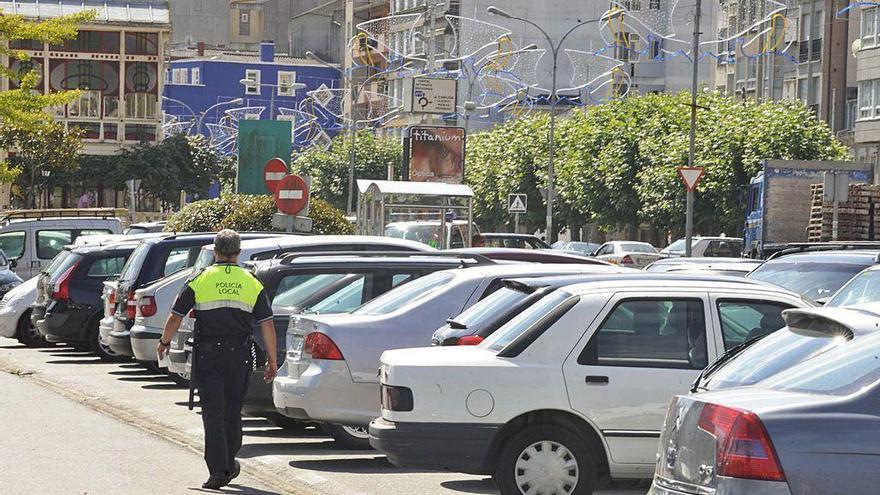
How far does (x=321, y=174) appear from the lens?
98.1 meters

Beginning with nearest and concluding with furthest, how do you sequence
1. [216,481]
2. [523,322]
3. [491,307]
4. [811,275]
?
[523,322] → [216,481] → [491,307] → [811,275]

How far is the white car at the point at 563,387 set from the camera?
32.4ft

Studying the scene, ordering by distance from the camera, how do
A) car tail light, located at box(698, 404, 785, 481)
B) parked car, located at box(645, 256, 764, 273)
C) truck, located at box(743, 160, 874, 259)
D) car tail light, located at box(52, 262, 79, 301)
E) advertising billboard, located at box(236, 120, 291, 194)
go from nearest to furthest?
car tail light, located at box(698, 404, 785, 481) < parked car, located at box(645, 256, 764, 273) < car tail light, located at box(52, 262, 79, 301) < advertising billboard, located at box(236, 120, 291, 194) < truck, located at box(743, 160, 874, 259)

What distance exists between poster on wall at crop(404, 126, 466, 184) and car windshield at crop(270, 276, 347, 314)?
3381 cm

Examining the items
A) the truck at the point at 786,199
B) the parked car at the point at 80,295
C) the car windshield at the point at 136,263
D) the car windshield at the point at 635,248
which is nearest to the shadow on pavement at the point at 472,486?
the car windshield at the point at 136,263

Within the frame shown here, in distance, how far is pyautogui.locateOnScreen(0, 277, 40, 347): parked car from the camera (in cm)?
2623

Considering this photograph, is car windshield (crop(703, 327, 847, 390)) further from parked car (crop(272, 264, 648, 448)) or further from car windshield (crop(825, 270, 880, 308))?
car windshield (crop(825, 270, 880, 308))

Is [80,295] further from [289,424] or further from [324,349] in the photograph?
[324,349]

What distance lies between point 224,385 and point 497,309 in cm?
179

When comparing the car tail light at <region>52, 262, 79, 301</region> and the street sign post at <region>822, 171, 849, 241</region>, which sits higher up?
the street sign post at <region>822, 171, 849, 241</region>

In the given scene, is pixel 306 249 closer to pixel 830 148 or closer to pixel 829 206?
pixel 829 206

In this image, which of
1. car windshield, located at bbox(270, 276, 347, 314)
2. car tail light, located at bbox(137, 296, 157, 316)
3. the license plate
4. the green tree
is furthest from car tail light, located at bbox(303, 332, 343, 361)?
the green tree

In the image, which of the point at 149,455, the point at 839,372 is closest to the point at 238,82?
the point at 149,455

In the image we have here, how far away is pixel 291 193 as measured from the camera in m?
24.0
